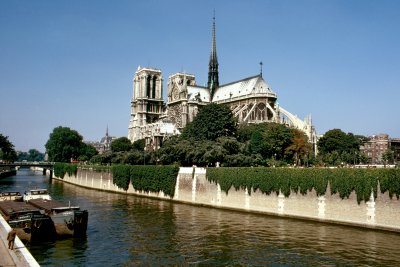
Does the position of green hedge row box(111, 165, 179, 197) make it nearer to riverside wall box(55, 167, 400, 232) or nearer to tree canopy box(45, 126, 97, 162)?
riverside wall box(55, 167, 400, 232)

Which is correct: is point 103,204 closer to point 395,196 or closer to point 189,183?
point 189,183

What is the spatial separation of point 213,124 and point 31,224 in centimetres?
4966

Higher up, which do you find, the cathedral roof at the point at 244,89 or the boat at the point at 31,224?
the cathedral roof at the point at 244,89

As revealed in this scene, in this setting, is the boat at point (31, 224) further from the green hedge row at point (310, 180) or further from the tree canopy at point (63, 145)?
the tree canopy at point (63, 145)

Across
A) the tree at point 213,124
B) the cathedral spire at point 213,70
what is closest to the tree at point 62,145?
the cathedral spire at point 213,70


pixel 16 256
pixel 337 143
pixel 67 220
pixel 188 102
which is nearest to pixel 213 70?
pixel 188 102

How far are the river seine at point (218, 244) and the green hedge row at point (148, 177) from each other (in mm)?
16778

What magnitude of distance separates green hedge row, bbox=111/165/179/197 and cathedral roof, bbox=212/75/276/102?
162 ft

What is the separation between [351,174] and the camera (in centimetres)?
3619

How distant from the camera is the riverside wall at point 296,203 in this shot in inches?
1319

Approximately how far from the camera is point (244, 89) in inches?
4545

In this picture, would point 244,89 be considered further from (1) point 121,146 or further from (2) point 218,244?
(2) point 218,244

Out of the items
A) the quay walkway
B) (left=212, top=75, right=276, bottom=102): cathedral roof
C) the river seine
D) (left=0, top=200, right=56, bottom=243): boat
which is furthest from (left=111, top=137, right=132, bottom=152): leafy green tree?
the quay walkway

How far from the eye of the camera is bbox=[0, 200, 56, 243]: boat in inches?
1045
